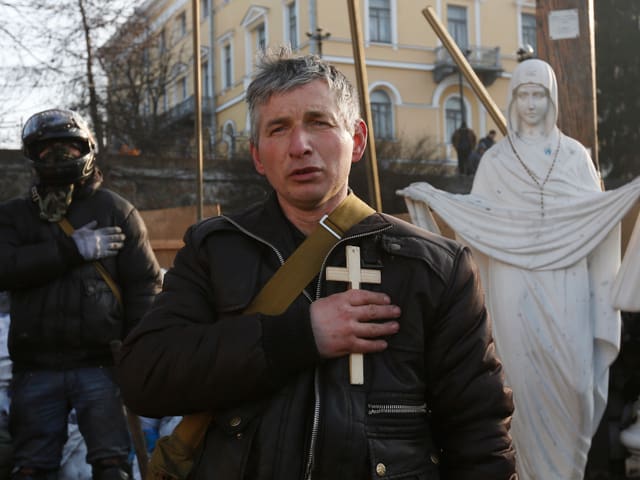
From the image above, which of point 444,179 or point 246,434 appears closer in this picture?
point 246,434

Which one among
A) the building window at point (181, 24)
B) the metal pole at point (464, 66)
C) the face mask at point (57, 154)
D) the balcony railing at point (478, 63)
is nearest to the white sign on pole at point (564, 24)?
the metal pole at point (464, 66)

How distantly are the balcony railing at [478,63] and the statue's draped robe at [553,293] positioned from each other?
33077 millimetres

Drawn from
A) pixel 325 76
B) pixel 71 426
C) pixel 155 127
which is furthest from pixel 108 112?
pixel 325 76

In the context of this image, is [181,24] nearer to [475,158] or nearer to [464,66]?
[475,158]

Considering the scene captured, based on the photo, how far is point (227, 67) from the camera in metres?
41.0

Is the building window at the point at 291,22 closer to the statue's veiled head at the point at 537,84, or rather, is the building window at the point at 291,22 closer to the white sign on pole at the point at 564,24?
the white sign on pole at the point at 564,24

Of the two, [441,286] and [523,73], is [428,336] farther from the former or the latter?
[523,73]

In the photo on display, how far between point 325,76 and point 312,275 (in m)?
0.47

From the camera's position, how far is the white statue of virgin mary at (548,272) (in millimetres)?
4406

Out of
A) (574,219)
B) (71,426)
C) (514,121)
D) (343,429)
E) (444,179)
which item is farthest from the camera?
(444,179)

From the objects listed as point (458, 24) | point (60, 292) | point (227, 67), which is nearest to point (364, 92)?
point (60, 292)

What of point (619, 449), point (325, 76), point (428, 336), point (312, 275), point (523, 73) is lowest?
point (619, 449)

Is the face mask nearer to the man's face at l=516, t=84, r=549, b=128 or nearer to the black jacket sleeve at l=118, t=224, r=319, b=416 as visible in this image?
the black jacket sleeve at l=118, t=224, r=319, b=416

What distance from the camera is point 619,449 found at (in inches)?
204
